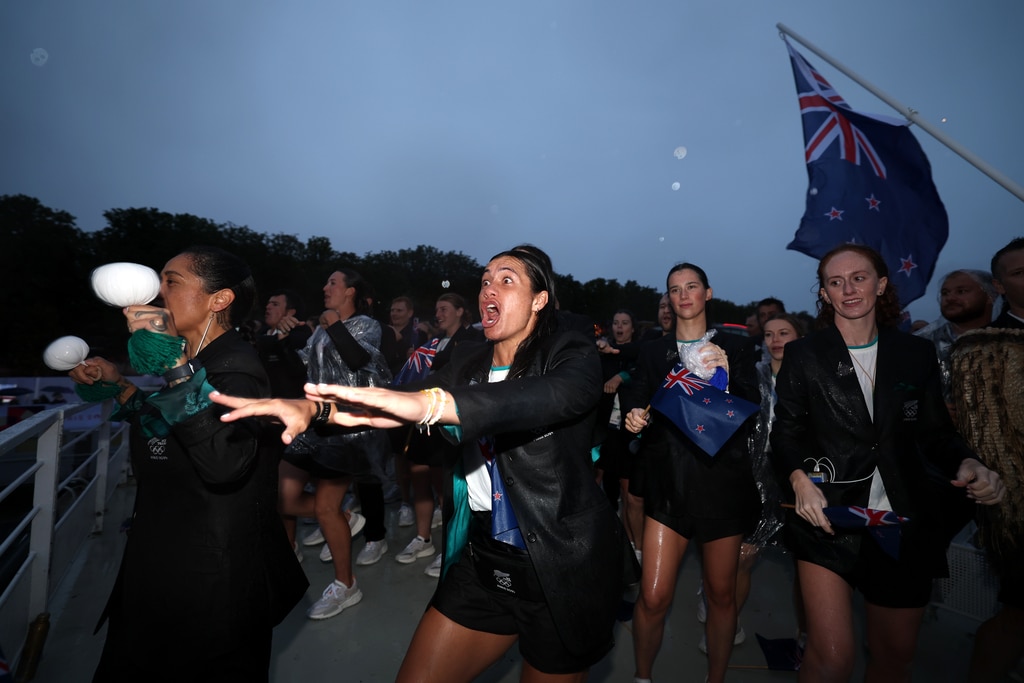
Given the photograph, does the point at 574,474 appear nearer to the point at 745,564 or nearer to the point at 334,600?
the point at 745,564

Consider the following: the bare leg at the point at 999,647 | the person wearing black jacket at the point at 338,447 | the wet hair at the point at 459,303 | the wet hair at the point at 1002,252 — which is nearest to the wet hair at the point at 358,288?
the person wearing black jacket at the point at 338,447

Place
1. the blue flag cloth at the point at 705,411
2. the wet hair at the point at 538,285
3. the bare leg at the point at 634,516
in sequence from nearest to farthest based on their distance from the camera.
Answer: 1. the wet hair at the point at 538,285
2. the blue flag cloth at the point at 705,411
3. the bare leg at the point at 634,516

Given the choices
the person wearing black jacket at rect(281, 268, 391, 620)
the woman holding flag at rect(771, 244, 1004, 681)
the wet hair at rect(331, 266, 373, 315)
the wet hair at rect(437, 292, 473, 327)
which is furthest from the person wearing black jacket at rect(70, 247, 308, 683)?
the wet hair at rect(437, 292, 473, 327)

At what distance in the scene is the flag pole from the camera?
16.9 feet

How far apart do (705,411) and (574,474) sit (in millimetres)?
1286

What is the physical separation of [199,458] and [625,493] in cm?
407

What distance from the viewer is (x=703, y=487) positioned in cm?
317

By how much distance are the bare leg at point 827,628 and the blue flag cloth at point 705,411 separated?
0.73 metres

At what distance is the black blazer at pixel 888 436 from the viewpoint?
2.49 m

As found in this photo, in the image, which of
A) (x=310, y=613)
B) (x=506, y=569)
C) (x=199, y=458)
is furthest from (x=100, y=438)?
(x=506, y=569)

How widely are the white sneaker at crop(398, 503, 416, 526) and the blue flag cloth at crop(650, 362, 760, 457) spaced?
4120 millimetres

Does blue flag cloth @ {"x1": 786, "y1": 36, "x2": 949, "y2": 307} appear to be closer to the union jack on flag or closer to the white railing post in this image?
the union jack on flag

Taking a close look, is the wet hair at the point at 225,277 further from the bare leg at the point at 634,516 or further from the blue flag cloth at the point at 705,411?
the bare leg at the point at 634,516

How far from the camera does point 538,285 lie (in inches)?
92.9
